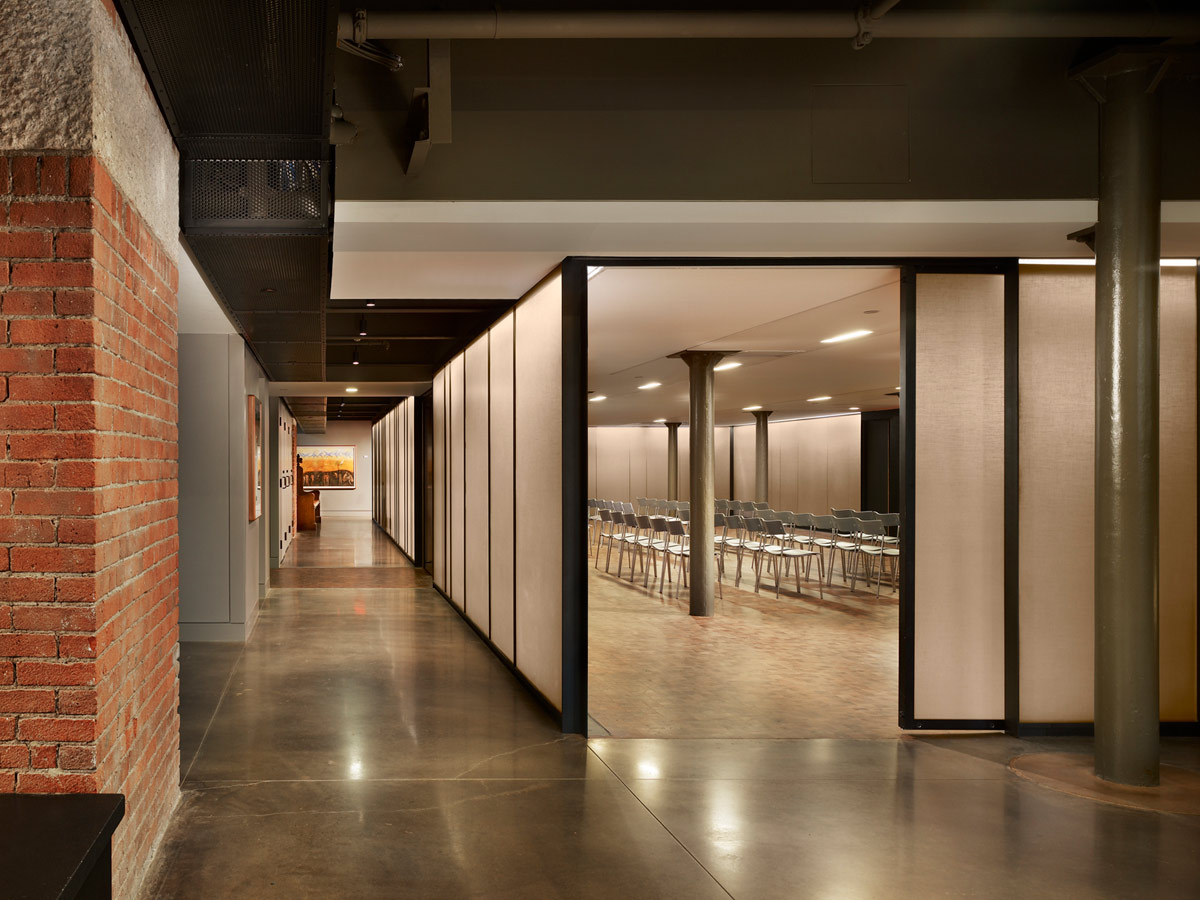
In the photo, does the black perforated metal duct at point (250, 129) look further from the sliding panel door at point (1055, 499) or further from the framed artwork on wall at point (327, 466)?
the framed artwork on wall at point (327, 466)

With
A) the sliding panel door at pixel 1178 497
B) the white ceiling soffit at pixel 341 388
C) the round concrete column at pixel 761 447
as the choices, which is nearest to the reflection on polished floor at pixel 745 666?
the sliding panel door at pixel 1178 497

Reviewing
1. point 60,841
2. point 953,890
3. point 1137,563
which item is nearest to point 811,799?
point 953,890

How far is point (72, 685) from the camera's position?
2.03 m

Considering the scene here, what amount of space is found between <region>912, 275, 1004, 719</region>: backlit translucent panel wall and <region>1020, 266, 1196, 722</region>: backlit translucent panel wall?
16cm

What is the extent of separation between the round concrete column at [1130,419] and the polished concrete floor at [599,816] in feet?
1.56

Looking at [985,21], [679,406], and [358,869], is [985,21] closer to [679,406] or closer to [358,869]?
[358,869]

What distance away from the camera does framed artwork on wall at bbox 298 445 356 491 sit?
23625mm

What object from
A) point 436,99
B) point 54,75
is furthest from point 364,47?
point 54,75

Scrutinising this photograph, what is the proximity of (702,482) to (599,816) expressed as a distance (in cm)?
526

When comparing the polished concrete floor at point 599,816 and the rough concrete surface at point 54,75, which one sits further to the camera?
the polished concrete floor at point 599,816

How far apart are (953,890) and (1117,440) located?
7.15 ft

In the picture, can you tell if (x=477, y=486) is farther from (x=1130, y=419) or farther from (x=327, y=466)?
(x=327, y=466)

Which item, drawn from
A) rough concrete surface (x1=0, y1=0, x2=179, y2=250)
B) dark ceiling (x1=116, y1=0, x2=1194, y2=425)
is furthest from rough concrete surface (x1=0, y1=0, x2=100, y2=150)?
dark ceiling (x1=116, y1=0, x2=1194, y2=425)

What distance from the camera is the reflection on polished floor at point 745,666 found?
4.68 metres
